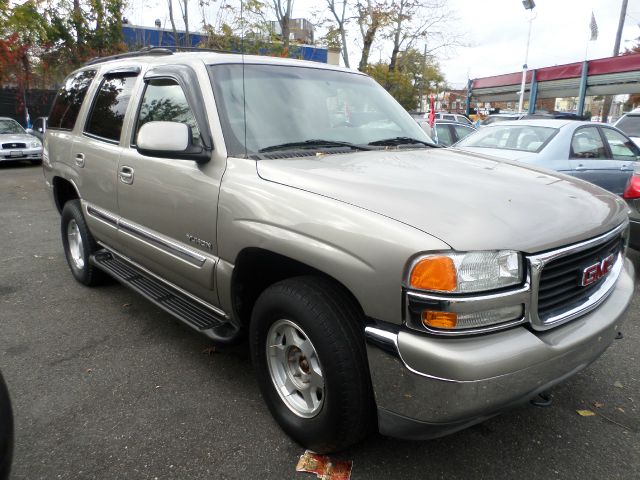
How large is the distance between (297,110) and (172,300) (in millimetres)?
1430

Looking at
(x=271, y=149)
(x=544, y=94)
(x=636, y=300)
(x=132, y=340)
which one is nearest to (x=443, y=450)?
(x=271, y=149)

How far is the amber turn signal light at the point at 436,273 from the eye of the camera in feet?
5.68

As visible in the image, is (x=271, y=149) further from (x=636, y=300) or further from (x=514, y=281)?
(x=636, y=300)

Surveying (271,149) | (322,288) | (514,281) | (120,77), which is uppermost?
(120,77)

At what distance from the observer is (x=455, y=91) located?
50312mm

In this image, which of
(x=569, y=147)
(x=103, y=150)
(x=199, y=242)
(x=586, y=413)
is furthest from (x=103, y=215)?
(x=569, y=147)

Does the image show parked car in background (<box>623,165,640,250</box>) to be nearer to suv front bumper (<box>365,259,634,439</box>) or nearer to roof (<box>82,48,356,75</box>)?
roof (<box>82,48,356,75</box>)

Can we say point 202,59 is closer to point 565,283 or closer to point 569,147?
point 565,283

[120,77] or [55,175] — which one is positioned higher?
[120,77]

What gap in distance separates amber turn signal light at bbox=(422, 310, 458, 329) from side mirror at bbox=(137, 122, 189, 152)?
5.01 ft

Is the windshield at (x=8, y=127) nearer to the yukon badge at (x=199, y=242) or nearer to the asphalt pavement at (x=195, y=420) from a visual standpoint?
the asphalt pavement at (x=195, y=420)

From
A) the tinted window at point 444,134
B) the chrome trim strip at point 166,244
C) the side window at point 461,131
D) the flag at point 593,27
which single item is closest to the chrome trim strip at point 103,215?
the chrome trim strip at point 166,244

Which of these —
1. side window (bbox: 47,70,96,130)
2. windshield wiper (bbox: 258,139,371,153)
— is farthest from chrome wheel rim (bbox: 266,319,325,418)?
side window (bbox: 47,70,96,130)

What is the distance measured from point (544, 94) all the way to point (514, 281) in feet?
84.7
